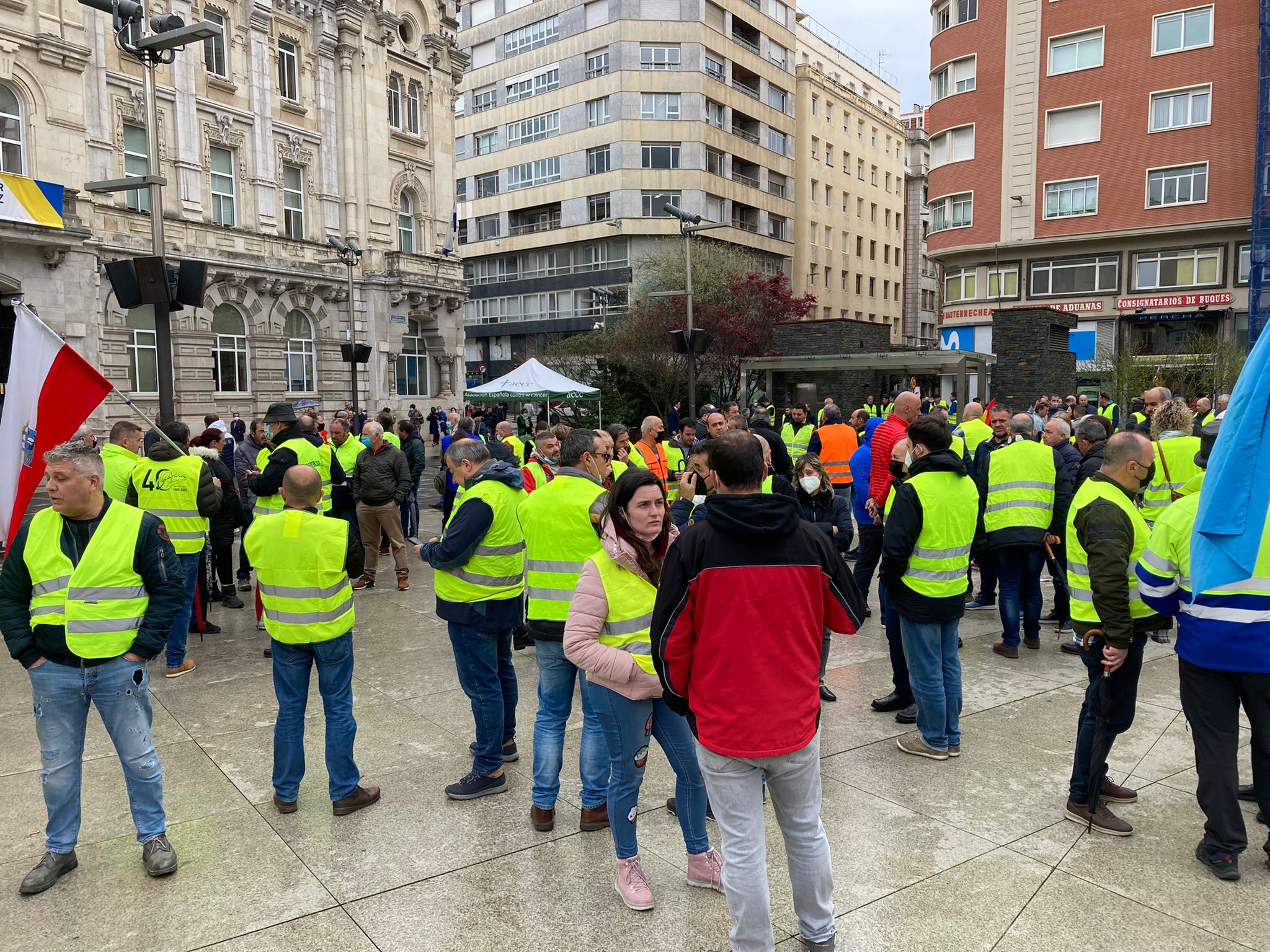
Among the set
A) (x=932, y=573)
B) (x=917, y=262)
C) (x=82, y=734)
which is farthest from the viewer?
(x=917, y=262)

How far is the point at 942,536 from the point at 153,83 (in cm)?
950

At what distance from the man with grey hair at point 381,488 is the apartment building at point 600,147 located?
38812mm

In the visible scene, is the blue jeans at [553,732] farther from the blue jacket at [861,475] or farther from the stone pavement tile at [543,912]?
the blue jacket at [861,475]

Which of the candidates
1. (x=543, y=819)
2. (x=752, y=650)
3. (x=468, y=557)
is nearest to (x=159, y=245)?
(x=468, y=557)

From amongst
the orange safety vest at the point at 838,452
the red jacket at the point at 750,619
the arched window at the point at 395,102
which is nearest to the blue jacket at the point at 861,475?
the orange safety vest at the point at 838,452

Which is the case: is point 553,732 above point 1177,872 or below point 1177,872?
above

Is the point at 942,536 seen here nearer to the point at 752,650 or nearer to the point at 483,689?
the point at 752,650

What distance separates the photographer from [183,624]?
729 cm

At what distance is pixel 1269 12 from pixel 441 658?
3595 centimetres

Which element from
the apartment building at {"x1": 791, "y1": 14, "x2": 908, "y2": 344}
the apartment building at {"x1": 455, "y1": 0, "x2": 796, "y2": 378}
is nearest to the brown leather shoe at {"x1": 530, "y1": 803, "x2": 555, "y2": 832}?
the apartment building at {"x1": 455, "y1": 0, "x2": 796, "y2": 378}

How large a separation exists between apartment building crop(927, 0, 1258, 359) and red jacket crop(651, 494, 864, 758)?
33.5 metres

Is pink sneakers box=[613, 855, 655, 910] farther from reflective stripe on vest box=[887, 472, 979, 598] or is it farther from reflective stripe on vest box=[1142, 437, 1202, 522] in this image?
reflective stripe on vest box=[1142, 437, 1202, 522]

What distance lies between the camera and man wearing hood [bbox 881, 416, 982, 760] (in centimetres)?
515

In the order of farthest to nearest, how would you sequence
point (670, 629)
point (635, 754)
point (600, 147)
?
point (600, 147)
point (635, 754)
point (670, 629)
